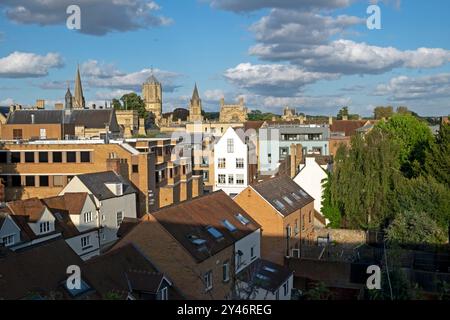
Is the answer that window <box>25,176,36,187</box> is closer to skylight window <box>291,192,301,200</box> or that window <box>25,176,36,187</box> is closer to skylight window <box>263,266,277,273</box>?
skylight window <box>291,192,301,200</box>

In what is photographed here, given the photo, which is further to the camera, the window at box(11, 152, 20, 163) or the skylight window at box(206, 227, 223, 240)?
the window at box(11, 152, 20, 163)

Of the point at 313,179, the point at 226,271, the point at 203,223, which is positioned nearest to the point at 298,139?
the point at 313,179

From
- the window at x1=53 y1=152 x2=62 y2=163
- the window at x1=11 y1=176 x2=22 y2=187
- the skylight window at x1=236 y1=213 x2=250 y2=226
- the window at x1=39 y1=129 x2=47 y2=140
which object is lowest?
the skylight window at x1=236 y1=213 x2=250 y2=226

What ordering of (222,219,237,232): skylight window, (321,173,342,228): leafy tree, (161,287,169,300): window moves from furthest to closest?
(321,173,342,228): leafy tree, (222,219,237,232): skylight window, (161,287,169,300): window

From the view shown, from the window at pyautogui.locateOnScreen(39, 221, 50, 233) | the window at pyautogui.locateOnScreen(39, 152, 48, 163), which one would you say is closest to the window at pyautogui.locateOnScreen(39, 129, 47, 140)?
the window at pyautogui.locateOnScreen(39, 152, 48, 163)
